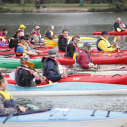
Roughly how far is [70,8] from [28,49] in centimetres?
3792

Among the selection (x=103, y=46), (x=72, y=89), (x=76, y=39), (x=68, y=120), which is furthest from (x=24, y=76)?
(x=103, y=46)

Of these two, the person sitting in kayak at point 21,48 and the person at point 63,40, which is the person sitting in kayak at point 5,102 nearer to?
the person sitting in kayak at point 21,48

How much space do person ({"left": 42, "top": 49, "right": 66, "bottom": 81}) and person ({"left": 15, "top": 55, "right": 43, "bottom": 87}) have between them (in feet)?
0.79

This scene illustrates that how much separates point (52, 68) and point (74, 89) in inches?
30.6

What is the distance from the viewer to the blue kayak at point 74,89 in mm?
7141

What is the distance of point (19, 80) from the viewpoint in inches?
272

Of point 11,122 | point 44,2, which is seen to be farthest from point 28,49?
point 44,2

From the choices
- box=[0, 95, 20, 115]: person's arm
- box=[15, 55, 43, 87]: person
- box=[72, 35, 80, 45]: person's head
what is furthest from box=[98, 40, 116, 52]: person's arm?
box=[0, 95, 20, 115]: person's arm

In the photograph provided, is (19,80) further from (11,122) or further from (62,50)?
(62,50)

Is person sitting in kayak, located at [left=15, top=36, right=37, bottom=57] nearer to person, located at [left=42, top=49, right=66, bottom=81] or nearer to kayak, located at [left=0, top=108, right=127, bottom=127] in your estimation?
person, located at [left=42, top=49, right=66, bottom=81]

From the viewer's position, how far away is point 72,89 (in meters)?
7.23

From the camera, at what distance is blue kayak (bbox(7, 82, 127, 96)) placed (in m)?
7.14

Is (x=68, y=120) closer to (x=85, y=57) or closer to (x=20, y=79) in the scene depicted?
(x=20, y=79)

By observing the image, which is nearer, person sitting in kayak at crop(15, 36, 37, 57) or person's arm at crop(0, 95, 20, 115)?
person's arm at crop(0, 95, 20, 115)
